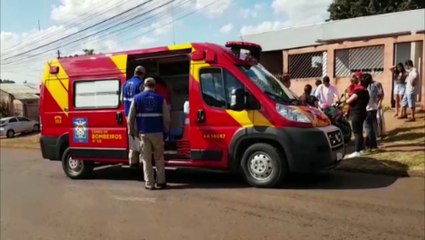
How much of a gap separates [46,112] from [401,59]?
12615 millimetres

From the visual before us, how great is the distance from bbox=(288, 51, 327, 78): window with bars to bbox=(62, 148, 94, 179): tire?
37.5 ft

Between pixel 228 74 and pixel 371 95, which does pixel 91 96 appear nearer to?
pixel 228 74

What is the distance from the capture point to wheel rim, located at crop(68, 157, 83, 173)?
10500mm

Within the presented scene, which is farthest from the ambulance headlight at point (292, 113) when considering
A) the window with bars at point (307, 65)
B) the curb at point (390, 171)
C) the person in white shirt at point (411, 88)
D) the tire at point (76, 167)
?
the window with bars at point (307, 65)

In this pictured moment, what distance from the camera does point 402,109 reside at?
49.6ft

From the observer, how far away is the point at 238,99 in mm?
8109

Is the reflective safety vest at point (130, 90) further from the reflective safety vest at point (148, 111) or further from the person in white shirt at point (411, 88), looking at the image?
the person in white shirt at point (411, 88)

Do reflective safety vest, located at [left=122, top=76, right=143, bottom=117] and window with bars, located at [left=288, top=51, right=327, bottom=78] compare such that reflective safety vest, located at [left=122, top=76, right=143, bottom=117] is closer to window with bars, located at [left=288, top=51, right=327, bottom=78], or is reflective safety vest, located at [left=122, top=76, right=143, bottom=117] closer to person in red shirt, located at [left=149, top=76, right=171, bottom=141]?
person in red shirt, located at [left=149, top=76, right=171, bottom=141]

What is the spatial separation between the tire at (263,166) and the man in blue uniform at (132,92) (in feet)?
6.58

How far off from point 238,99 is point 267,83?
701mm

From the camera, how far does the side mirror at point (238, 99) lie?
8.09 metres

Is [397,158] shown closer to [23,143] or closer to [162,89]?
[162,89]

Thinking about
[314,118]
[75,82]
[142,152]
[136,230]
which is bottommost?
[136,230]

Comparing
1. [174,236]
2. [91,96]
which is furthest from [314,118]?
[91,96]
